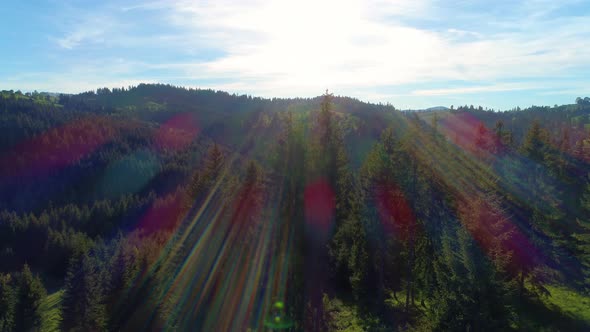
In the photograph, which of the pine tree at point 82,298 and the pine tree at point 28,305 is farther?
the pine tree at point 28,305

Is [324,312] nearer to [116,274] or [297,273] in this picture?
[297,273]

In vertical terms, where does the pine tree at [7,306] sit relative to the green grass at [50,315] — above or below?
above

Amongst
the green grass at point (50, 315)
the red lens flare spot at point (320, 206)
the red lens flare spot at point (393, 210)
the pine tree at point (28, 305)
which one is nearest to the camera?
the red lens flare spot at point (393, 210)

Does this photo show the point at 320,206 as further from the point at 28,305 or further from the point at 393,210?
the point at 28,305

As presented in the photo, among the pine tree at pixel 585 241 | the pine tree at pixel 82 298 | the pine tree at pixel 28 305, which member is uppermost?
the pine tree at pixel 585 241

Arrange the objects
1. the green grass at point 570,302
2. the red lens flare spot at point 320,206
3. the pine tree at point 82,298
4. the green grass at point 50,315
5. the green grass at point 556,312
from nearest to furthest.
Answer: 1. the green grass at point 556,312
2. the green grass at point 570,302
3. the pine tree at point 82,298
4. the red lens flare spot at point 320,206
5. the green grass at point 50,315

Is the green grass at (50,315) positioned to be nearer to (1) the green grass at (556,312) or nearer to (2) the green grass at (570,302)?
(1) the green grass at (556,312)

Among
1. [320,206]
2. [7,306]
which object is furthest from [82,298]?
[320,206]

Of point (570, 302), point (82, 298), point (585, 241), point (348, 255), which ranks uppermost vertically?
point (585, 241)

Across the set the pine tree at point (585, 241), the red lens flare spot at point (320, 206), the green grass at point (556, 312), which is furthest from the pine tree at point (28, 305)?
the pine tree at point (585, 241)

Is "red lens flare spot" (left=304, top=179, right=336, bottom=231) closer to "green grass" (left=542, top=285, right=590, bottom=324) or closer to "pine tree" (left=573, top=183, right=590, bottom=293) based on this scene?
"green grass" (left=542, top=285, right=590, bottom=324)

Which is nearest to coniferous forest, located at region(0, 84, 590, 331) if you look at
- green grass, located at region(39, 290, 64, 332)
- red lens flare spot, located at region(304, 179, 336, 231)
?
red lens flare spot, located at region(304, 179, 336, 231)
